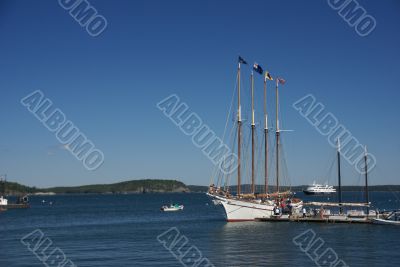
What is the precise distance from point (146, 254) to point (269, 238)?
14.4 metres

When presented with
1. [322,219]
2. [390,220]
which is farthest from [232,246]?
[390,220]

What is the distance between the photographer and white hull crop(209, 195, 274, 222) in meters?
75.1

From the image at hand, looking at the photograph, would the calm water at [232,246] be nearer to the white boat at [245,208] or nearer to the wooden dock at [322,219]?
the wooden dock at [322,219]

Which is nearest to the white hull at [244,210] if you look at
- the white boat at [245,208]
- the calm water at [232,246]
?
the white boat at [245,208]

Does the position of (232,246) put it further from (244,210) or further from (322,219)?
(244,210)

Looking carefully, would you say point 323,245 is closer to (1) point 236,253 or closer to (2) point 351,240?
(2) point 351,240

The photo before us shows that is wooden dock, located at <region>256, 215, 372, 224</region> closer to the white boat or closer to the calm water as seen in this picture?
the white boat

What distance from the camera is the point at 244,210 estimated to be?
Result: 75.6 meters

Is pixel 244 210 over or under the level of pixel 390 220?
over

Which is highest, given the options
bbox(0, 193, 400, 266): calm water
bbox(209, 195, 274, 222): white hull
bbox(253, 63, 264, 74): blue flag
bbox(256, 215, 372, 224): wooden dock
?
bbox(253, 63, 264, 74): blue flag

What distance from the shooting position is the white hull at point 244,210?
75.1 m

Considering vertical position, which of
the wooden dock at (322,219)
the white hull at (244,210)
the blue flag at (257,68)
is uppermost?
the blue flag at (257,68)

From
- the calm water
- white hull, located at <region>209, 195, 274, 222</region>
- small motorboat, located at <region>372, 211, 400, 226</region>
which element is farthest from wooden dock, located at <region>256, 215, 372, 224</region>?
the calm water

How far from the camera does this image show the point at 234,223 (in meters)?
74.5
